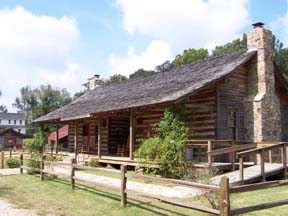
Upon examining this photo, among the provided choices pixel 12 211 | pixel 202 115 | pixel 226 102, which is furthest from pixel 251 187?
pixel 226 102

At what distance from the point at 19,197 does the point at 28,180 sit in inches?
155

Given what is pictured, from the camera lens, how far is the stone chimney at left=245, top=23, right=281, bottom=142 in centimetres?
1767

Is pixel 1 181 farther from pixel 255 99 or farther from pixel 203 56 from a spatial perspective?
pixel 203 56

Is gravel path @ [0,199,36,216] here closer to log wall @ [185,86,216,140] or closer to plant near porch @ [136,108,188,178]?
plant near porch @ [136,108,188,178]

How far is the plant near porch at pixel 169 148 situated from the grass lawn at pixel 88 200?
351 cm

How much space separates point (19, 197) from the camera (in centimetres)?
1110

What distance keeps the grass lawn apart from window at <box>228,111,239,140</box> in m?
5.48

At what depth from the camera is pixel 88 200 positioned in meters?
10.3

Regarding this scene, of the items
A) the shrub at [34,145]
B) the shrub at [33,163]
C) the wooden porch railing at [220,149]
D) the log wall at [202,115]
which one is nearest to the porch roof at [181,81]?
the log wall at [202,115]

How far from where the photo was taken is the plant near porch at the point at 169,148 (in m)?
14.4

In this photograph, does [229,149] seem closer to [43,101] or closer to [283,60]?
[283,60]

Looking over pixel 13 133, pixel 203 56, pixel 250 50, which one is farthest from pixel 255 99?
pixel 13 133

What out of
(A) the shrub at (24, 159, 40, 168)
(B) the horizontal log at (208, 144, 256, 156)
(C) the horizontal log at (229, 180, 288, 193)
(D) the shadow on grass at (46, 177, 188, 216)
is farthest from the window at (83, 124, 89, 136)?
(C) the horizontal log at (229, 180, 288, 193)

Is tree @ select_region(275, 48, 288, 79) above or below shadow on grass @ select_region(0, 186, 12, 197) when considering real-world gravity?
above
